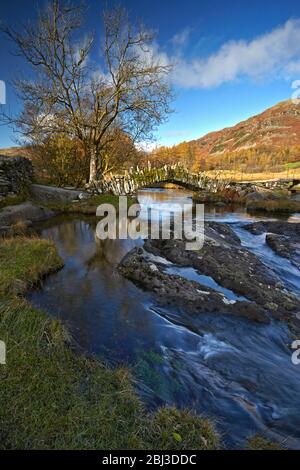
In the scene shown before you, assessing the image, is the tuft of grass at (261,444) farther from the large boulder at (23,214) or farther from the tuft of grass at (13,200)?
the tuft of grass at (13,200)

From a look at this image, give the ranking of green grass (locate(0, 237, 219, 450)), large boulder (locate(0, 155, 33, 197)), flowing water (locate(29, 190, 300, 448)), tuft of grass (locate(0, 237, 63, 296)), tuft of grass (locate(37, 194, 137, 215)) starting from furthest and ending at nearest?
tuft of grass (locate(37, 194, 137, 215)) < large boulder (locate(0, 155, 33, 197)) < tuft of grass (locate(0, 237, 63, 296)) < flowing water (locate(29, 190, 300, 448)) < green grass (locate(0, 237, 219, 450))

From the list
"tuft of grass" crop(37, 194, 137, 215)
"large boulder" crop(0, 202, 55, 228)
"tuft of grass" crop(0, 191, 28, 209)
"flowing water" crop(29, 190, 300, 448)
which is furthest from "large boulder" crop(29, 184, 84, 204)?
"flowing water" crop(29, 190, 300, 448)

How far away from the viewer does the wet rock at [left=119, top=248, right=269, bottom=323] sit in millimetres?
6633

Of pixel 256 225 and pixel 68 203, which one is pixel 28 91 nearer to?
pixel 68 203

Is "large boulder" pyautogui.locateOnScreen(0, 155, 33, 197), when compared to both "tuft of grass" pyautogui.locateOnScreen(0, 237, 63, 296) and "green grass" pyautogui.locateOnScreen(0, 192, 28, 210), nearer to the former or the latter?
"green grass" pyautogui.locateOnScreen(0, 192, 28, 210)

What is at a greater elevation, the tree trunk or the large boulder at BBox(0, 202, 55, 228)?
the tree trunk

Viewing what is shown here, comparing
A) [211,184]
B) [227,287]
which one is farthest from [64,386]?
[211,184]

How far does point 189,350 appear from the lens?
5.35 meters

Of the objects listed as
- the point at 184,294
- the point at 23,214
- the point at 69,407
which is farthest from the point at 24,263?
the point at 23,214

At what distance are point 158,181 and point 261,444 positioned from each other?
2599 cm

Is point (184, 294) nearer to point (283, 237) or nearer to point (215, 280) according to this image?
point (215, 280)

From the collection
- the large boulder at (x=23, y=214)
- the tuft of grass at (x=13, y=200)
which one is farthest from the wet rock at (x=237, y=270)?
the tuft of grass at (x=13, y=200)

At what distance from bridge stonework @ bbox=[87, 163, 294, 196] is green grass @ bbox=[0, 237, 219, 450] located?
17.7 metres

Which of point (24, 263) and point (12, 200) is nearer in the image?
point (24, 263)
